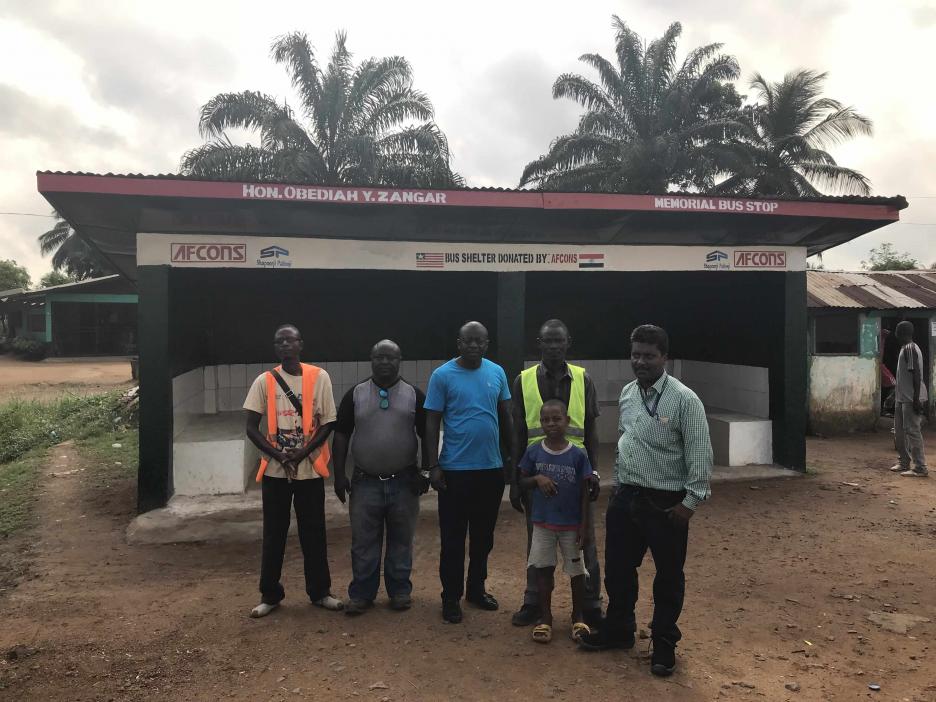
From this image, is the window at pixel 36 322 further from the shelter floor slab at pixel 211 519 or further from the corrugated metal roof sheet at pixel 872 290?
the corrugated metal roof sheet at pixel 872 290

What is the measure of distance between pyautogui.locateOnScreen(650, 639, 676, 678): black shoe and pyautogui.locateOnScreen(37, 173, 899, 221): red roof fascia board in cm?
414

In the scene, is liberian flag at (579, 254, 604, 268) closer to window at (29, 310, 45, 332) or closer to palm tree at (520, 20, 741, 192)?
palm tree at (520, 20, 741, 192)

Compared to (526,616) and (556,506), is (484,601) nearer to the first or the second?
(526,616)

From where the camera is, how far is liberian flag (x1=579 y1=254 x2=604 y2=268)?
6.98 m

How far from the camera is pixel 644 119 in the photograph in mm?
22359

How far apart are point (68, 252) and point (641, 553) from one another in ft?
135

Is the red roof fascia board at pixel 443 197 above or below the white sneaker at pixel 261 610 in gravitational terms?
above

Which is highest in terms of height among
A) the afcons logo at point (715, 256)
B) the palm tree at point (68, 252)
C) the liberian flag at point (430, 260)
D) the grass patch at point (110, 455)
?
the palm tree at point (68, 252)

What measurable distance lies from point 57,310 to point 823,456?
2990 cm

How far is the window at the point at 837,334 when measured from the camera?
1138 centimetres

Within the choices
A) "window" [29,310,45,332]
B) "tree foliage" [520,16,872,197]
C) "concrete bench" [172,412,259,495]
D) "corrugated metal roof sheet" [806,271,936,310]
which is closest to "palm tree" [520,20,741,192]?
"tree foliage" [520,16,872,197]

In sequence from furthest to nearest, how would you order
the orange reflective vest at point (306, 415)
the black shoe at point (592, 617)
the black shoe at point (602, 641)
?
the orange reflective vest at point (306, 415), the black shoe at point (592, 617), the black shoe at point (602, 641)

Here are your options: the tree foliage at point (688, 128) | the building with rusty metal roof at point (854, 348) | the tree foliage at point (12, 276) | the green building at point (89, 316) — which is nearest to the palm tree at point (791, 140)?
the tree foliage at point (688, 128)

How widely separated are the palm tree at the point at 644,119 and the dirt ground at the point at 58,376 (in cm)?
1586
